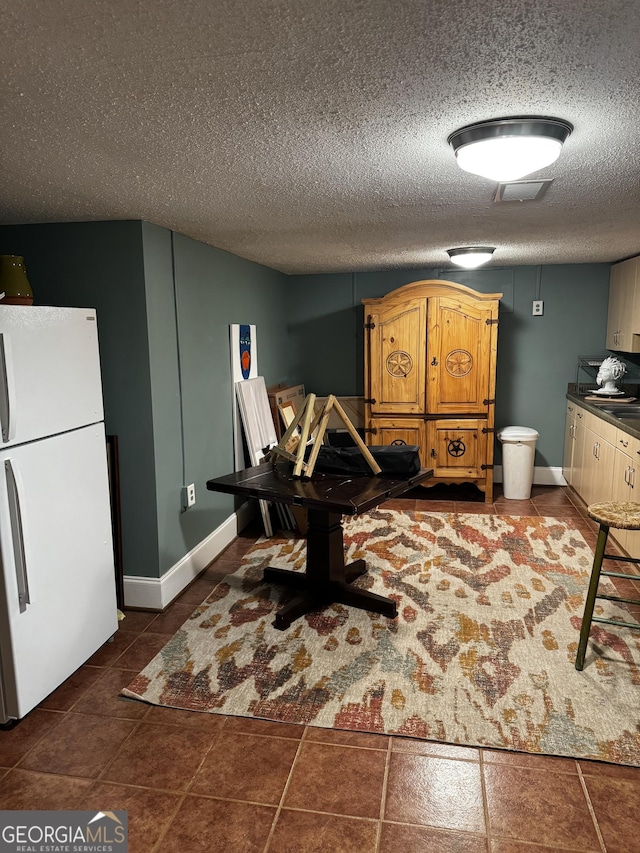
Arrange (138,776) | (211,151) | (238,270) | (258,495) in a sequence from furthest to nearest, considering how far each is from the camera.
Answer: (238,270) < (258,495) < (138,776) < (211,151)

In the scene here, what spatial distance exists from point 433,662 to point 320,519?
0.97m

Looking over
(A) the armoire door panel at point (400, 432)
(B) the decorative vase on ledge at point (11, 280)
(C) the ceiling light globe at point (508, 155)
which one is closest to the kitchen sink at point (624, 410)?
(A) the armoire door panel at point (400, 432)

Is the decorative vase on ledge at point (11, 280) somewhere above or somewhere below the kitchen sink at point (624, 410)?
above

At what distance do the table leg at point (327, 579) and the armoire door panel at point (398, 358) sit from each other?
224 centimetres

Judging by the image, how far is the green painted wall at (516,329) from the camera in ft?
18.5

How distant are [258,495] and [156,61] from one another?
2.18 m

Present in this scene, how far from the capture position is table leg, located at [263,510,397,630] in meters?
3.21

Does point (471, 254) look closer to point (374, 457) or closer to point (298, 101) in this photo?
point (374, 457)

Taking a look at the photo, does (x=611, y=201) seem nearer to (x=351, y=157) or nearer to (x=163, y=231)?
(x=351, y=157)

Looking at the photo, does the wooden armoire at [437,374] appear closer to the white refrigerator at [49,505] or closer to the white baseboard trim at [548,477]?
the white baseboard trim at [548,477]

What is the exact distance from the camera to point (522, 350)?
5770mm

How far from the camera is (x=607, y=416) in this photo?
4348 mm

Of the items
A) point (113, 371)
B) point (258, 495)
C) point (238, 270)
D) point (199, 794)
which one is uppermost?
point (238, 270)

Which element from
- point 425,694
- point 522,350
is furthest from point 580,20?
point 522,350
